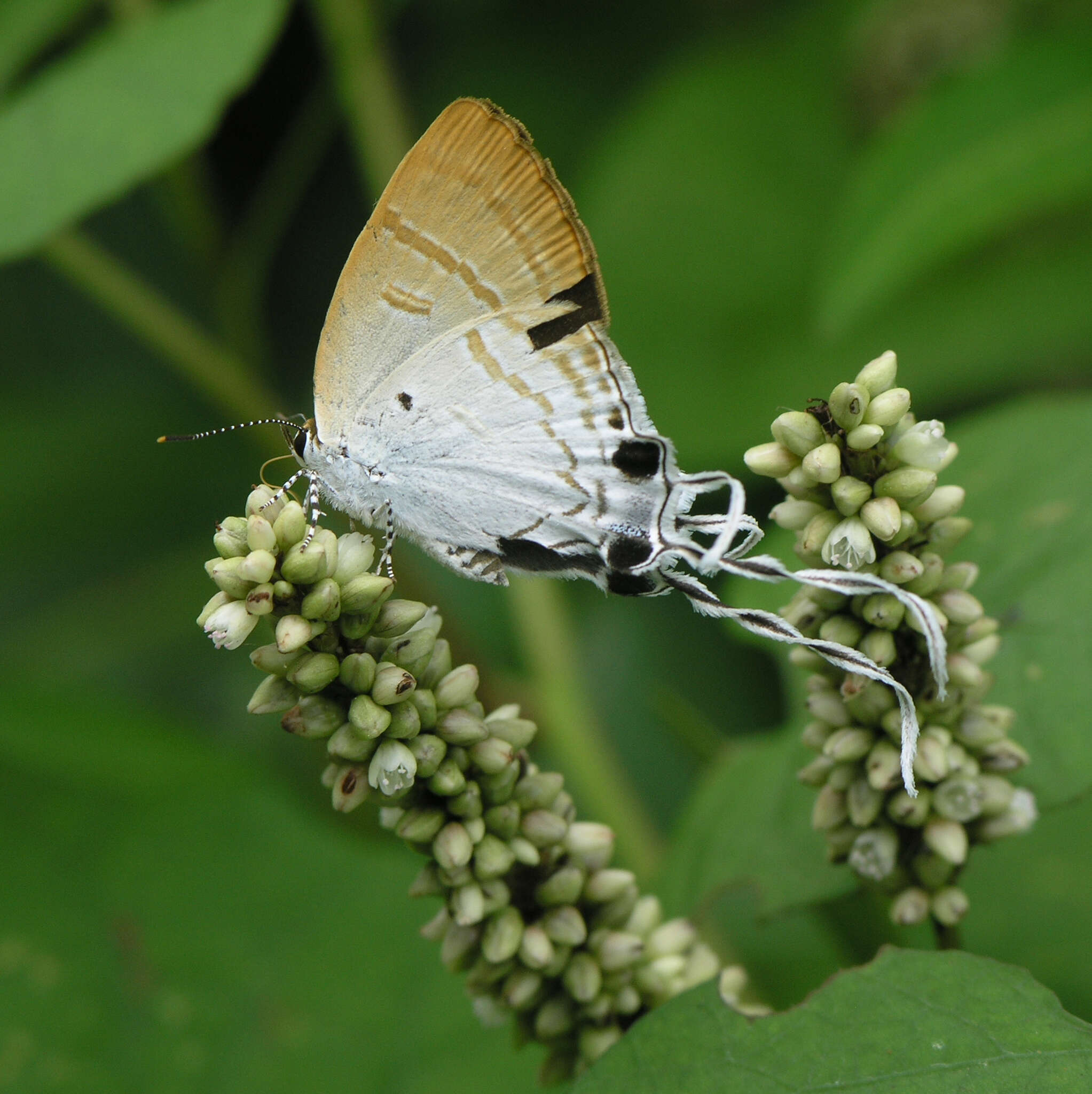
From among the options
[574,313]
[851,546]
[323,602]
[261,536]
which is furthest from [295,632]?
[574,313]

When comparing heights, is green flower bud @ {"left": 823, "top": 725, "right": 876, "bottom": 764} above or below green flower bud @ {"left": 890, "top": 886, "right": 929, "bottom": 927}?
above

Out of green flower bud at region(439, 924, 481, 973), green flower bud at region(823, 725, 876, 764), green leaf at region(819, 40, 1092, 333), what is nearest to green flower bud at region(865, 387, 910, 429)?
green flower bud at region(823, 725, 876, 764)

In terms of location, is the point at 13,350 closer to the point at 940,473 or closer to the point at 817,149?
the point at 817,149

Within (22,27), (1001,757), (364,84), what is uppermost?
(22,27)

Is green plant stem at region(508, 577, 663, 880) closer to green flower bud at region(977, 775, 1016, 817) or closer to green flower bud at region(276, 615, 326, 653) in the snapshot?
green flower bud at region(977, 775, 1016, 817)

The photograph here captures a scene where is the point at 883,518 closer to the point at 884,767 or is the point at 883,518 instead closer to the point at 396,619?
the point at 884,767

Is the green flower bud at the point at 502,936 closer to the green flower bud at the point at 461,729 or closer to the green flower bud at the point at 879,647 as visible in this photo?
the green flower bud at the point at 461,729
